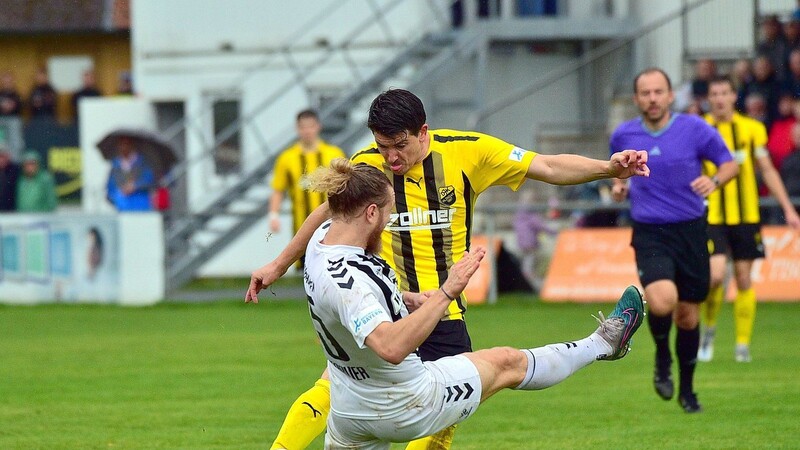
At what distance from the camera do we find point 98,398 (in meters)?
10.6

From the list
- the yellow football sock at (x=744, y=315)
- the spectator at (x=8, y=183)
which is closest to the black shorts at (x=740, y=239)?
the yellow football sock at (x=744, y=315)

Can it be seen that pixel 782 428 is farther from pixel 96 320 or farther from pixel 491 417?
pixel 96 320

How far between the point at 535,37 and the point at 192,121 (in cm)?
647

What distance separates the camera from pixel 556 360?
652 cm

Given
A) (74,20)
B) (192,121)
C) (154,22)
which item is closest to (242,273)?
(192,121)

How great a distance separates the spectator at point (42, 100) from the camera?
101 ft

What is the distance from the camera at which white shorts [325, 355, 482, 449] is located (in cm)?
605

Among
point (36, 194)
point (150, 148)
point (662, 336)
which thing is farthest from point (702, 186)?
point (36, 194)

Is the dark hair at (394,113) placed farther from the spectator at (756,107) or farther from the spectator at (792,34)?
the spectator at (792,34)

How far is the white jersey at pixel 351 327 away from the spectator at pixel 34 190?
18.1 metres

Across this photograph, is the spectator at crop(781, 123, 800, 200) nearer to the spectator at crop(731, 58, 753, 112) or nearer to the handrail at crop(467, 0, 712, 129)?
the spectator at crop(731, 58, 753, 112)

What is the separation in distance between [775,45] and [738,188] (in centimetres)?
835

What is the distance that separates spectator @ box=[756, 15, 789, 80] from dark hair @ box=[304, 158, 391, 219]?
1494cm

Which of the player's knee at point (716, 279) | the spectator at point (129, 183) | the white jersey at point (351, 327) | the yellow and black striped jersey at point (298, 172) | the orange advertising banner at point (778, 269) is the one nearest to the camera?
the white jersey at point (351, 327)
